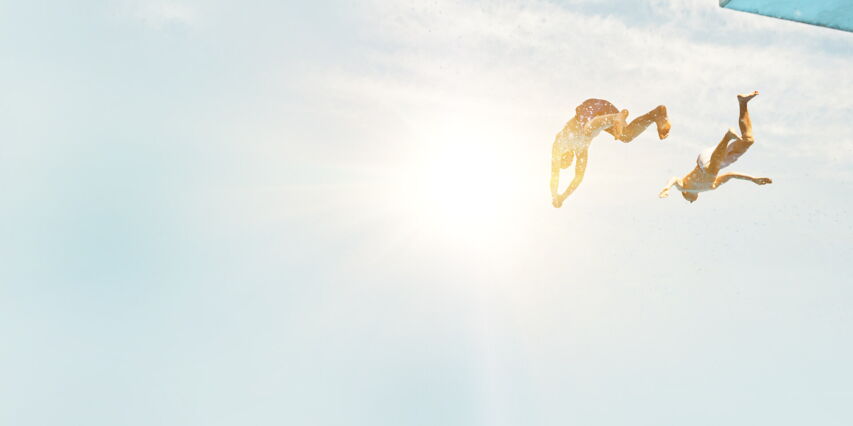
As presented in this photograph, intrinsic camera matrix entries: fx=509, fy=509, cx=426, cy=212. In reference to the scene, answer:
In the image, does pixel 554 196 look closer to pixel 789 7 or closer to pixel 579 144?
pixel 579 144

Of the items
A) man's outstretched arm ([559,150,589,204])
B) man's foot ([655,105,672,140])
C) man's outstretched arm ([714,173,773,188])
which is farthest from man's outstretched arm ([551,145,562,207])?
man's outstretched arm ([714,173,773,188])

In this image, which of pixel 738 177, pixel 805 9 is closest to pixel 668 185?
pixel 738 177

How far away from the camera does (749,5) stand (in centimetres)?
1081

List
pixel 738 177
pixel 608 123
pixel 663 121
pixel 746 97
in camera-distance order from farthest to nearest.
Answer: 1. pixel 738 177
2. pixel 608 123
3. pixel 663 121
4. pixel 746 97

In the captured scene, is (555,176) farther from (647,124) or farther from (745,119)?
(745,119)

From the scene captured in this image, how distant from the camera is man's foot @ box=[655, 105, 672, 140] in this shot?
8508 millimetres

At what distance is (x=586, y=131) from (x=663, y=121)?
61.6 inches

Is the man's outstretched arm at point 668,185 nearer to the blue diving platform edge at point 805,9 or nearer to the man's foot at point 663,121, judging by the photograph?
the man's foot at point 663,121

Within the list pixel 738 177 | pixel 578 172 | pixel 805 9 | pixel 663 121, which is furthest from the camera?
pixel 805 9

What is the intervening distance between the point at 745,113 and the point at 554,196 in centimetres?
401

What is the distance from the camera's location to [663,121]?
854 centimetres

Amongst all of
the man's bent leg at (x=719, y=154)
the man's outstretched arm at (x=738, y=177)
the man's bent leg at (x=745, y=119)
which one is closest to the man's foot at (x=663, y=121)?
the man's bent leg at (x=719, y=154)

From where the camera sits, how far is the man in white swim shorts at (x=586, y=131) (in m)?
8.74

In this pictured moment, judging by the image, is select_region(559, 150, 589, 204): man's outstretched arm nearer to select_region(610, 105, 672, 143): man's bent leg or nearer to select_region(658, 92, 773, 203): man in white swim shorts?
select_region(610, 105, 672, 143): man's bent leg
